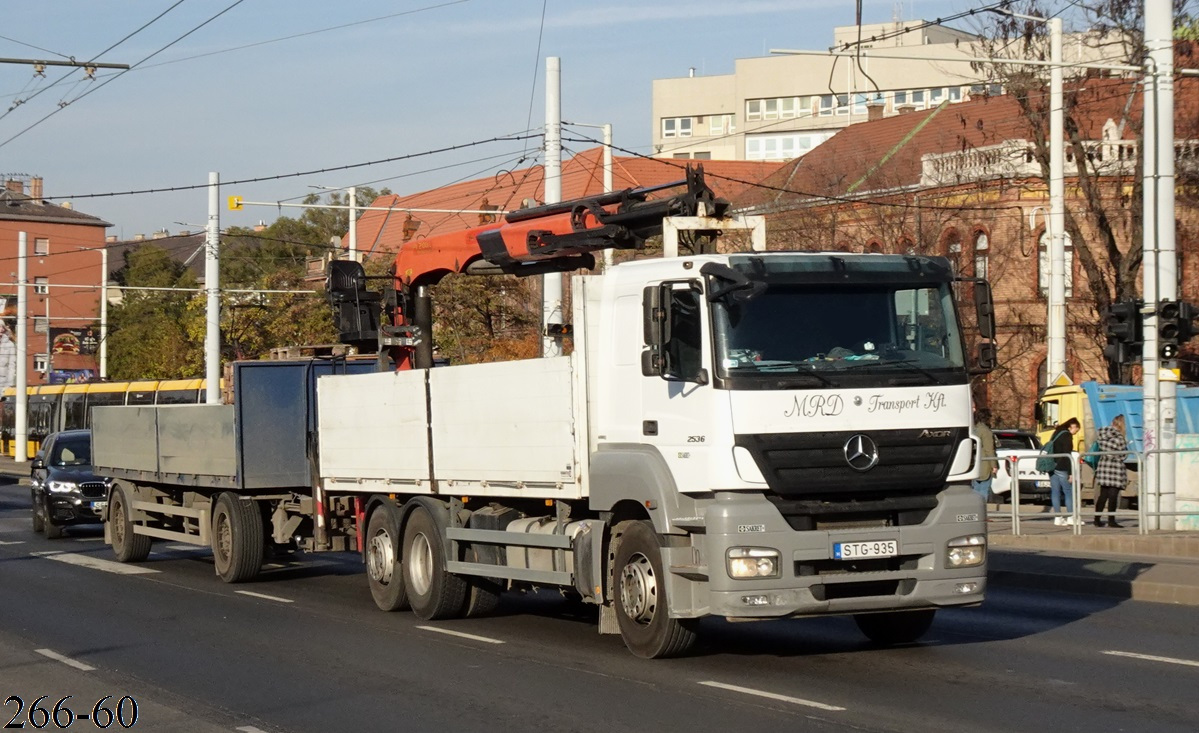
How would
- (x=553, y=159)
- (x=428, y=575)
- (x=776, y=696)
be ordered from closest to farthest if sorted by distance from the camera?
(x=776, y=696) < (x=428, y=575) < (x=553, y=159)

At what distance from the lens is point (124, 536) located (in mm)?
22250

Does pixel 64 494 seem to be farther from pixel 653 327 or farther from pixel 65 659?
pixel 653 327

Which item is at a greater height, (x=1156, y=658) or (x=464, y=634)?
(x=1156, y=658)

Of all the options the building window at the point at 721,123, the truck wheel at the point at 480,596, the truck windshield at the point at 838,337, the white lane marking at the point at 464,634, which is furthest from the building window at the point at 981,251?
the building window at the point at 721,123

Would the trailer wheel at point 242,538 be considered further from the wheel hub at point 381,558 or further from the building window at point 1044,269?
the building window at point 1044,269

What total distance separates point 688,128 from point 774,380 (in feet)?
Answer: 328

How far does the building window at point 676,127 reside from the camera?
109688 millimetres

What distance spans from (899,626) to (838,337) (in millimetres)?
2619

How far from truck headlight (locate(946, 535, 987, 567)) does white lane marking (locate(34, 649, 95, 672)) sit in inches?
244

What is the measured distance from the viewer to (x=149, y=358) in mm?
75500

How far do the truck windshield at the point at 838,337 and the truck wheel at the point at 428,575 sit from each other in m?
4.47

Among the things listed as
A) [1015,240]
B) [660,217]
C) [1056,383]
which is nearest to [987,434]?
[1056,383]

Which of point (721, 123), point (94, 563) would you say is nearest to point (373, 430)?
point (94, 563)

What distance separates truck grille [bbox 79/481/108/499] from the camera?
2717cm
